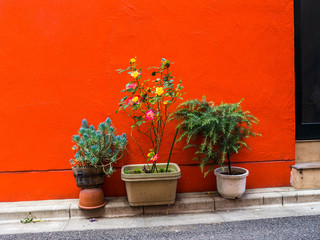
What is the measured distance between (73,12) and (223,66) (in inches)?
84.6

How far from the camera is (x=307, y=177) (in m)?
3.90

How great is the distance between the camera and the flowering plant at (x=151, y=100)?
3.41m

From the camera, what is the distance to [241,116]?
3.38 metres

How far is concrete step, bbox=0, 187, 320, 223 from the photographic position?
3.44m

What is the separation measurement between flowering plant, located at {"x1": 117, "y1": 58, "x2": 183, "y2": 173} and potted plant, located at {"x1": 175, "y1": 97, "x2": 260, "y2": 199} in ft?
0.81

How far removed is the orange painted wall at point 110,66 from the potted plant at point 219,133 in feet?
0.79

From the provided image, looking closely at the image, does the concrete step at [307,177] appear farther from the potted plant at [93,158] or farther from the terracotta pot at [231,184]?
the potted plant at [93,158]

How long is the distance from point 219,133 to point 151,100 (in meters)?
0.99

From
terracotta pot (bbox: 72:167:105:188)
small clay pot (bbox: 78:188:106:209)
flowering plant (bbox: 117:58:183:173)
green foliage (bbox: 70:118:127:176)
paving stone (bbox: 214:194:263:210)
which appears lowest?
paving stone (bbox: 214:194:263:210)

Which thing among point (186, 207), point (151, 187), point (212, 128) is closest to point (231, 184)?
point (186, 207)

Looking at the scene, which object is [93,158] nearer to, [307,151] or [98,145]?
[98,145]

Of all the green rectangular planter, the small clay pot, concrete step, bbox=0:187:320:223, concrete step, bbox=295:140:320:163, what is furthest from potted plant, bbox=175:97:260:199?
the small clay pot

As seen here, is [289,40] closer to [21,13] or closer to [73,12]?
[73,12]

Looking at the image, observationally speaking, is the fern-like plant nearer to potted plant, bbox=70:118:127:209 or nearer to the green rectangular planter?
the green rectangular planter
